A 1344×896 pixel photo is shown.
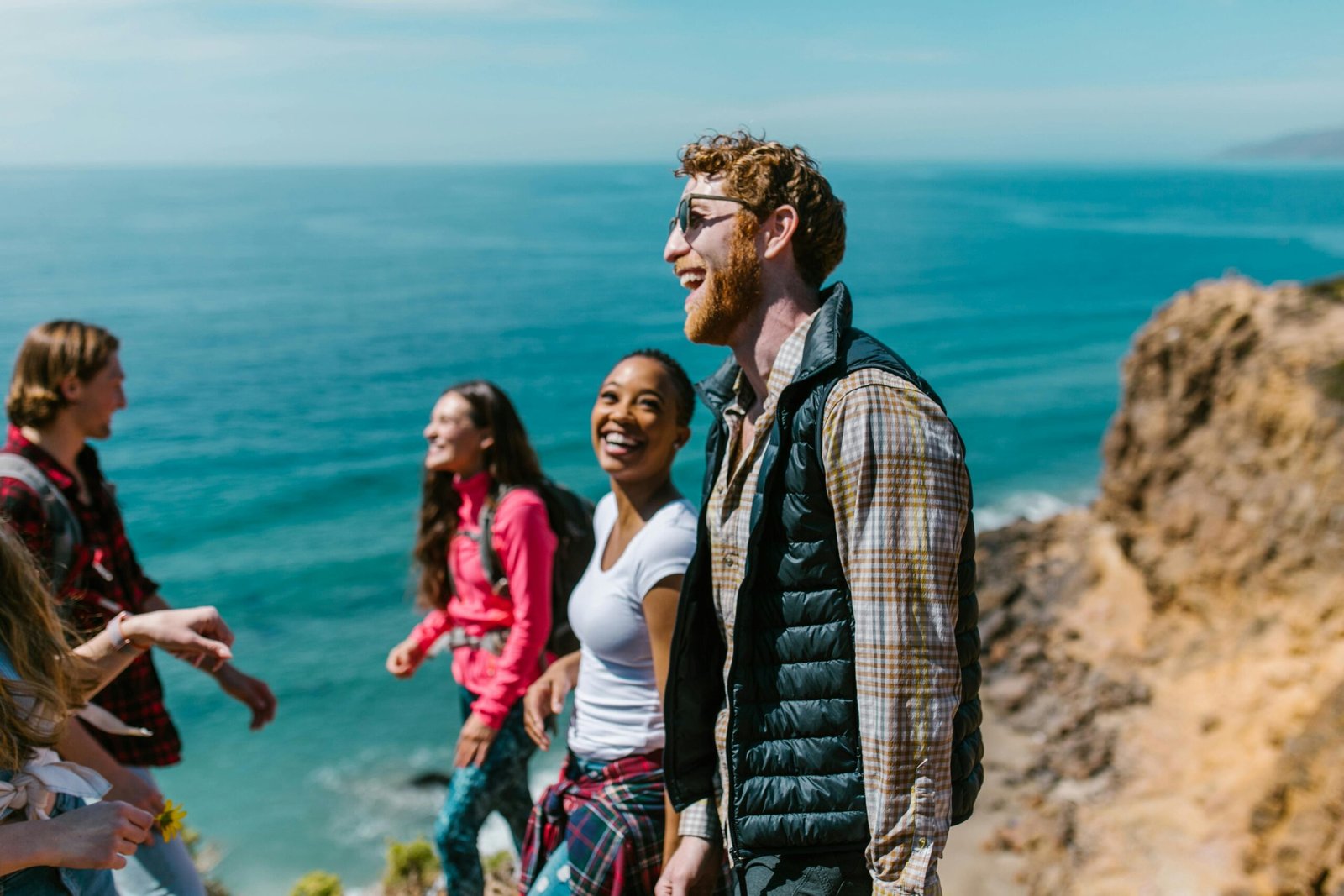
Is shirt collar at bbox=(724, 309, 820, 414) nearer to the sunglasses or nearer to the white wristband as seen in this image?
the sunglasses

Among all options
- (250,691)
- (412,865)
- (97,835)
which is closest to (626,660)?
(97,835)

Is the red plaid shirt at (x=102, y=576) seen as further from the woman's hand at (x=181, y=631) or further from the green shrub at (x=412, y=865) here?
the green shrub at (x=412, y=865)

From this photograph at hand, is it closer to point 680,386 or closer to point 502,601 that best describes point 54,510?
point 502,601

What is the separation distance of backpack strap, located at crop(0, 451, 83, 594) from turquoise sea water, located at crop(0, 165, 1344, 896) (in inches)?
733

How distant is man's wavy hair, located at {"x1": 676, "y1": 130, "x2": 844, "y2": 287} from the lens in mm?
3068

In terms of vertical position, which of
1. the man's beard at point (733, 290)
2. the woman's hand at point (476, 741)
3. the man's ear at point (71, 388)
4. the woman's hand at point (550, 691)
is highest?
the man's beard at point (733, 290)

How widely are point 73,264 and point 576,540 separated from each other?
109 meters

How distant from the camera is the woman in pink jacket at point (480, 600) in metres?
4.54

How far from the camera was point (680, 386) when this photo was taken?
397cm

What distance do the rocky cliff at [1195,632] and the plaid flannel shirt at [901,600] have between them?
23.5 feet

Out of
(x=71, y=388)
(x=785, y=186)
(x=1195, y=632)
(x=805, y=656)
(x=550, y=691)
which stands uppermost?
(x=785, y=186)

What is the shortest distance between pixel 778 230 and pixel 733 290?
8.1 inches

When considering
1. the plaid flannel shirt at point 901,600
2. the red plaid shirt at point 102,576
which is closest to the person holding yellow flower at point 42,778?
the red plaid shirt at point 102,576

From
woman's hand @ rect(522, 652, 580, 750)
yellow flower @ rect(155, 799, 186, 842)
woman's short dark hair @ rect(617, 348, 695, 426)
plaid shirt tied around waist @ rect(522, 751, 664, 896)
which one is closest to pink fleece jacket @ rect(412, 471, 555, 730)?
woman's hand @ rect(522, 652, 580, 750)
